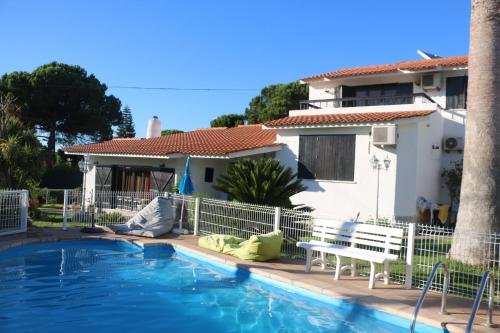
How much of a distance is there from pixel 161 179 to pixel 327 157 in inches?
286

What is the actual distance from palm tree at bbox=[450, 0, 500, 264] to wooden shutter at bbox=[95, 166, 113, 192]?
1703 cm

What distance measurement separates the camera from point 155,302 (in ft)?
25.9

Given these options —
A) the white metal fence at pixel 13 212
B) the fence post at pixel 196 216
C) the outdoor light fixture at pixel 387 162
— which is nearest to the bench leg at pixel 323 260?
the fence post at pixel 196 216

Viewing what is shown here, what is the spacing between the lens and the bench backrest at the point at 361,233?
27.3ft

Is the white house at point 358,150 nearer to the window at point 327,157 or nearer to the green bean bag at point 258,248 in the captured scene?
the window at point 327,157

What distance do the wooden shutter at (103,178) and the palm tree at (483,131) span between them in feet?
55.9

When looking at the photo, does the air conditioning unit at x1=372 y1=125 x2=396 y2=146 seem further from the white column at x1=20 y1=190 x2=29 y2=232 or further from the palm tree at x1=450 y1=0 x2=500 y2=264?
the white column at x1=20 y1=190 x2=29 y2=232

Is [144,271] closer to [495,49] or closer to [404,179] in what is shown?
[495,49]

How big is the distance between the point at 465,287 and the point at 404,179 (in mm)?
9723

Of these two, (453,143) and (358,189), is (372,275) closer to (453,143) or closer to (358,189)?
(358,189)

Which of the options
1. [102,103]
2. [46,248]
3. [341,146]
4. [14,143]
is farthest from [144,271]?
[102,103]

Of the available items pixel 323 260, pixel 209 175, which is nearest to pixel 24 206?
pixel 323 260

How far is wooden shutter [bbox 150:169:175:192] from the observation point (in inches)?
797

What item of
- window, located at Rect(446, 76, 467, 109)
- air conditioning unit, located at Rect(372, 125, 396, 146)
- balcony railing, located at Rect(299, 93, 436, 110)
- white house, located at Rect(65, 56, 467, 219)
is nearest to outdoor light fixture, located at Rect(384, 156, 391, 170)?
white house, located at Rect(65, 56, 467, 219)
